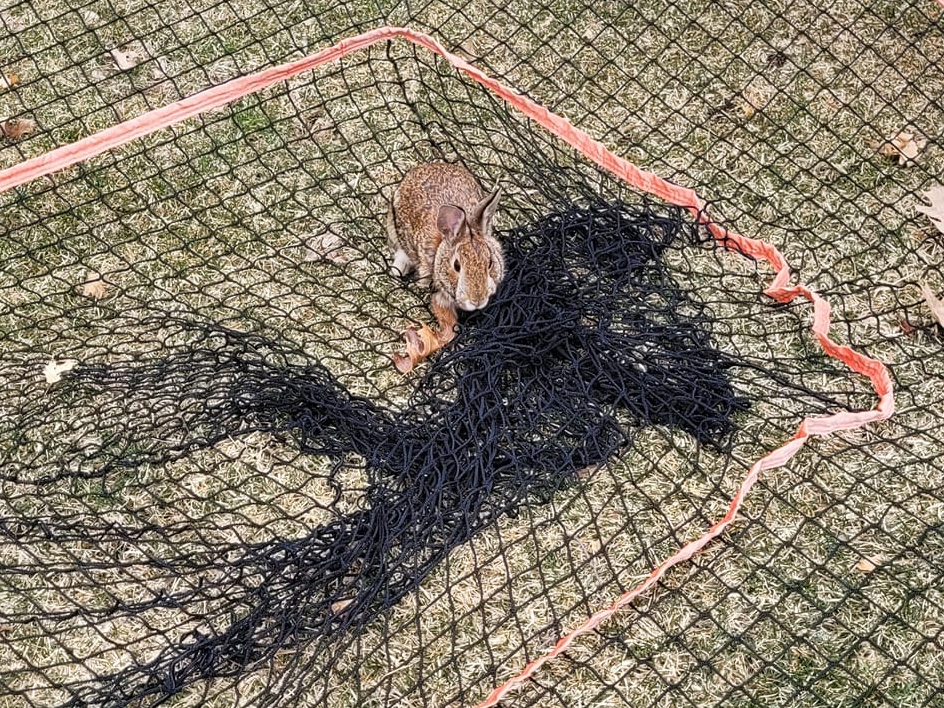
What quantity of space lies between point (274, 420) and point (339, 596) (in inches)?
35.3

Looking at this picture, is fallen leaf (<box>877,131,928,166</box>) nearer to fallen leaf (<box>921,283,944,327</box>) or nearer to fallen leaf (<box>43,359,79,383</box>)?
fallen leaf (<box>921,283,944,327</box>)

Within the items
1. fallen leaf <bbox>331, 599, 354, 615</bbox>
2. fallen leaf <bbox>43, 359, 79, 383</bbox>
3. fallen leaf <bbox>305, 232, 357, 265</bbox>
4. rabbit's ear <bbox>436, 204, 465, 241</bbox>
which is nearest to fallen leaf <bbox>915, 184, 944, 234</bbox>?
rabbit's ear <bbox>436, 204, 465, 241</bbox>

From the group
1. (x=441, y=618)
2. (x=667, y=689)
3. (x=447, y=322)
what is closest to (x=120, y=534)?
(x=441, y=618)

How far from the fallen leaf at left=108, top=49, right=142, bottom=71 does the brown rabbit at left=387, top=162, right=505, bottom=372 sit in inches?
78.0

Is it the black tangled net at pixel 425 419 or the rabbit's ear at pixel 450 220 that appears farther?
the rabbit's ear at pixel 450 220

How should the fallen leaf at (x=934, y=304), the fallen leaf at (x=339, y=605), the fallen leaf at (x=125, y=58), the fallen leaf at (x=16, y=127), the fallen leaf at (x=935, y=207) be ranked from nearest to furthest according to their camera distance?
the fallen leaf at (x=339, y=605) < the fallen leaf at (x=934, y=304) < the fallen leaf at (x=935, y=207) < the fallen leaf at (x=16, y=127) < the fallen leaf at (x=125, y=58)

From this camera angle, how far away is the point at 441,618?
404cm

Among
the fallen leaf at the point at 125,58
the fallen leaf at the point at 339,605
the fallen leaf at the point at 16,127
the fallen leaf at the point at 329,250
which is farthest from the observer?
the fallen leaf at the point at 125,58

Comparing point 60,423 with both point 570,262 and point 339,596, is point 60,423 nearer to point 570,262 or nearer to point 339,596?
point 339,596

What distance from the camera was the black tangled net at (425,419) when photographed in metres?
3.93

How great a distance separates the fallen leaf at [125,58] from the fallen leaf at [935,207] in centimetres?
435

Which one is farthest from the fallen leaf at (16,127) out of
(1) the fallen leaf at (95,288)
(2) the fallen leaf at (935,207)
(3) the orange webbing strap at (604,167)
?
(2) the fallen leaf at (935,207)

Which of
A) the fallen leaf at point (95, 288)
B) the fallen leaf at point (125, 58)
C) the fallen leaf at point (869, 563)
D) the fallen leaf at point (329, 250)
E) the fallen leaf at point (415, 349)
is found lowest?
the fallen leaf at point (95, 288)

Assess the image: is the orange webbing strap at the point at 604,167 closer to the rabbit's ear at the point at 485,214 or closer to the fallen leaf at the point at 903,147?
the fallen leaf at the point at 903,147
